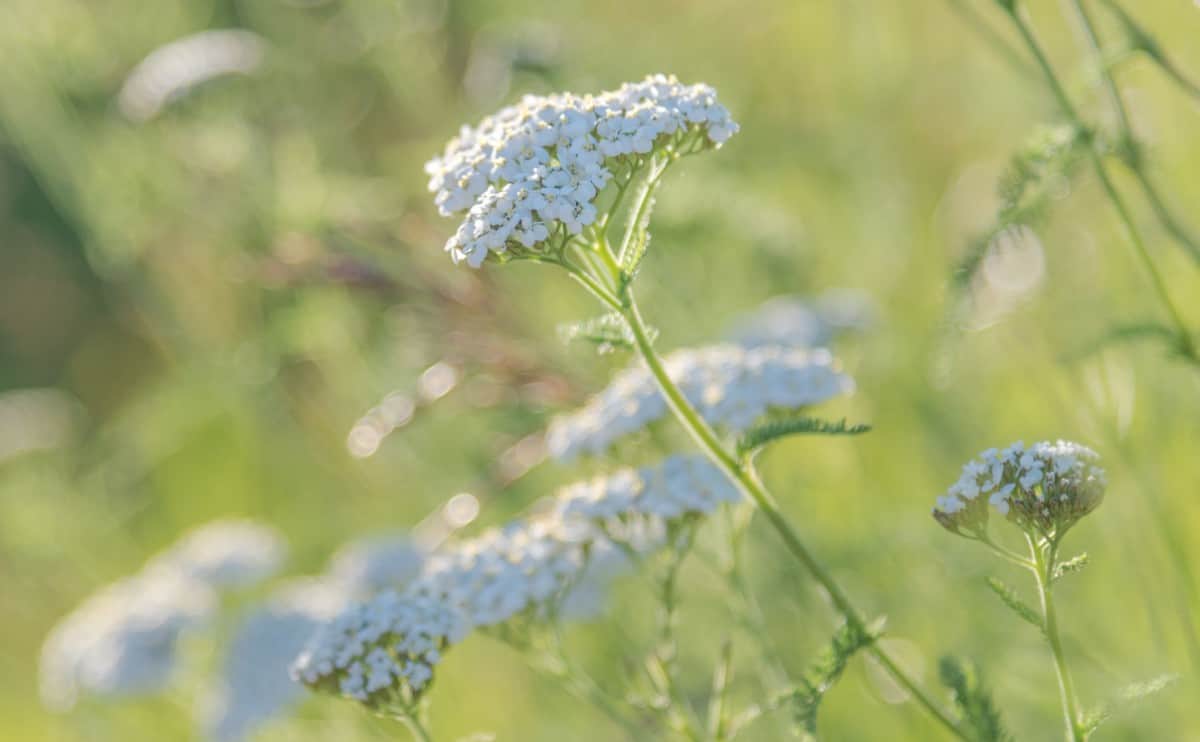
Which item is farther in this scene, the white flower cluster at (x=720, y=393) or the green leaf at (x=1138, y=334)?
the white flower cluster at (x=720, y=393)

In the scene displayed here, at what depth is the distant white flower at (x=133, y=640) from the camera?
3713 millimetres

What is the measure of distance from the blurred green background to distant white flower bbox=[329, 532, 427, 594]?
37 centimetres

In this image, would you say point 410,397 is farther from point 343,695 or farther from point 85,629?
point 85,629

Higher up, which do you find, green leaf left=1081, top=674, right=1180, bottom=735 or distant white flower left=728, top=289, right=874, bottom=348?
distant white flower left=728, top=289, right=874, bottom=348

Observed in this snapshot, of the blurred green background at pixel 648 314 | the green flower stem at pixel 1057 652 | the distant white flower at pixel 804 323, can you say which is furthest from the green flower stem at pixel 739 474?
the distant white flower at pixel 804 323

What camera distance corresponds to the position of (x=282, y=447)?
5.68m

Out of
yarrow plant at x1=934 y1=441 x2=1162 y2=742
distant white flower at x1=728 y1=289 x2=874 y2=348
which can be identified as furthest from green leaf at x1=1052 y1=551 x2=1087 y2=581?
distant white flower at x1=728 y1=289 x2=874 y2=348

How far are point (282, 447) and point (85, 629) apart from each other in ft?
5.41

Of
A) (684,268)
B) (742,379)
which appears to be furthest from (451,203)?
(684,268)

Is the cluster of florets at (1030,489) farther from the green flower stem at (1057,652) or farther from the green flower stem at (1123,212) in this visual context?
the green flower stem at (1123,212)

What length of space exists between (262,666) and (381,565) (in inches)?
16.6

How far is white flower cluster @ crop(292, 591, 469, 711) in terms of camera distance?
200 cm

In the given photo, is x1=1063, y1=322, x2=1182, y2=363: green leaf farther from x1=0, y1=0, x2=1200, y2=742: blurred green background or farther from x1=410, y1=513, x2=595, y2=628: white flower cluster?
x1=410, y1=513, x2=595, y2=628: white flower cluster

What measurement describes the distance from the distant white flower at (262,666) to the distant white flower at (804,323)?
4.25ft
